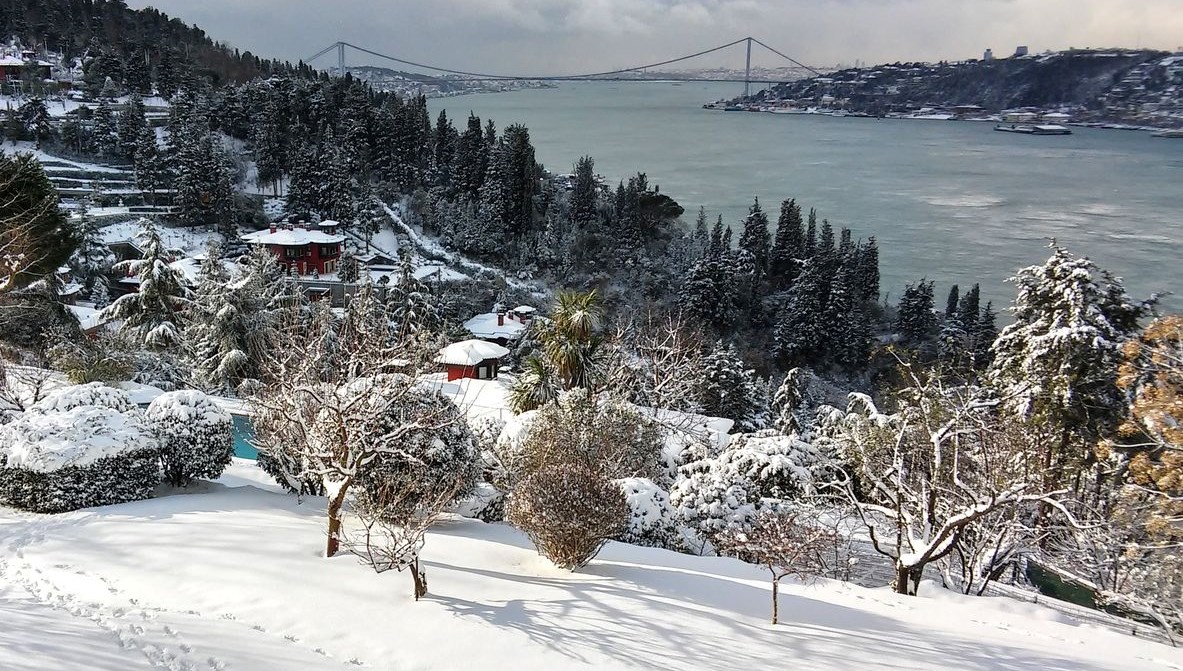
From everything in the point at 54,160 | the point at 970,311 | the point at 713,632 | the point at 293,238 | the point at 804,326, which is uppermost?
the point at 54,160

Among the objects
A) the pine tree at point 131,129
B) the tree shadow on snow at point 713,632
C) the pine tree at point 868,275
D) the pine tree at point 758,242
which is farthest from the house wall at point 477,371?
the pine tree at point 868,275

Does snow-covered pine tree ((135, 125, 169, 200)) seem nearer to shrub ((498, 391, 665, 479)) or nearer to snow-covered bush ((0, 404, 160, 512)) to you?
snow-covered bush ((0, 404, 160, 512))

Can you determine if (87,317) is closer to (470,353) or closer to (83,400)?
(470,353)

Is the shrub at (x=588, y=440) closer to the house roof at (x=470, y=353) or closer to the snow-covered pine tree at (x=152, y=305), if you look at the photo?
the house roof at (x=470, y=353)

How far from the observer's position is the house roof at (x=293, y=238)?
1399 inches

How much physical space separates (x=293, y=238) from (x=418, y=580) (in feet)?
107

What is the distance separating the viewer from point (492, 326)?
35250 millimetres

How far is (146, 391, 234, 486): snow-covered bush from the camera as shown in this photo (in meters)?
10.3

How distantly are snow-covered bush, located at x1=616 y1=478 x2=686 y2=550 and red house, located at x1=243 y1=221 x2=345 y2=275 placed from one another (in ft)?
97.0

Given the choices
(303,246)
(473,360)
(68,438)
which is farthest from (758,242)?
(68,438)

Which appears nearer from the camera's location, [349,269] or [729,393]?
[729,393]

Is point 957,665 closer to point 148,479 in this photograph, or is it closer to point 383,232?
point 148,479

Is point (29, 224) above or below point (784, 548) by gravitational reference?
above

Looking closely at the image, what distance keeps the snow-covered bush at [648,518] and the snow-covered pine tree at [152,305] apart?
55.1 feet
